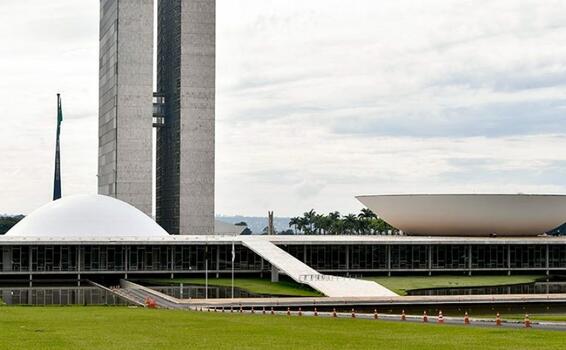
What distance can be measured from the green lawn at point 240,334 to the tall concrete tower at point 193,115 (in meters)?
84.9

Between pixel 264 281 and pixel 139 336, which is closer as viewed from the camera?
pixel 139 336

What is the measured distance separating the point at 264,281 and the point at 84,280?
50.6ft

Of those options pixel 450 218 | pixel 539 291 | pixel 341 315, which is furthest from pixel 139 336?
pixel 450 218

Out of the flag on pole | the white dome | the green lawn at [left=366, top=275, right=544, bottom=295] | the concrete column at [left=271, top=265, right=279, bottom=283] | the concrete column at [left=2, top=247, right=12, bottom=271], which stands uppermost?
the flag on pole

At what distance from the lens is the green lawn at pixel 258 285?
64875mm

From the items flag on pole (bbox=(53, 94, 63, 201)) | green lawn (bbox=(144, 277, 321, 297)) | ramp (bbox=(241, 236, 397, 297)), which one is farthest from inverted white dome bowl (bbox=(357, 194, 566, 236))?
flag on pole (bbox=(53, 94, 63, 201))

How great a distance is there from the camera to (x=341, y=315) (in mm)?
45531

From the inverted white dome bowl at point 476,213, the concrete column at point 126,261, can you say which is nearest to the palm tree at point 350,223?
the inverted white dome bowl at point 476,213

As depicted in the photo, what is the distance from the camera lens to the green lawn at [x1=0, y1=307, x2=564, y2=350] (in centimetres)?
2769

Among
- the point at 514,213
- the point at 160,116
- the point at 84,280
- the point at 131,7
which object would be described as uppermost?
the point at 131,7

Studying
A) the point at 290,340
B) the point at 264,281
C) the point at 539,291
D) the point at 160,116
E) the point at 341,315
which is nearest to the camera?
the point at 290,340

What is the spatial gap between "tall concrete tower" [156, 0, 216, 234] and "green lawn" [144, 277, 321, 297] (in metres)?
45.5

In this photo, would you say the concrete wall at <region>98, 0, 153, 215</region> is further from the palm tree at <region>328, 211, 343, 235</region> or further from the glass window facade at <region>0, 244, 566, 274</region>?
the palm tree at <region>328, 211, 343, 235</region>

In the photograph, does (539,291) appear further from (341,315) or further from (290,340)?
(290,340)
